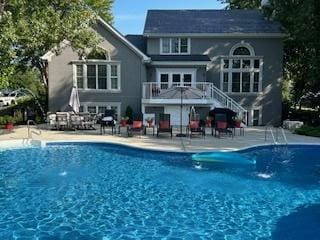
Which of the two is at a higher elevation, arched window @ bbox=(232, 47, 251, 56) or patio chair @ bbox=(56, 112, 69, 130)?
arched window @ bbox=(232, 47, 251, 56)

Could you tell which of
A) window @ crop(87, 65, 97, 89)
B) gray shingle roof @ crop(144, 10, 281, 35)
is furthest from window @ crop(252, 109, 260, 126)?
window @ crop(87, 65, 97, 89)

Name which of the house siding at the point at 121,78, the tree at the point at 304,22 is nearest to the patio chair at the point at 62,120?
the house siding at the point at 121,78

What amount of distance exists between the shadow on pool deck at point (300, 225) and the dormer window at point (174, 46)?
63.9 feet

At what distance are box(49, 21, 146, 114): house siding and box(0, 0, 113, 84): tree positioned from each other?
4.79 ft

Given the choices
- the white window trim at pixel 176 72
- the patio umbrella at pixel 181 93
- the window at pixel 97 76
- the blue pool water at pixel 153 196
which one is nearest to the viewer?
the blue pool water at pixel 153 196

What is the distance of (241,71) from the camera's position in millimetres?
28078

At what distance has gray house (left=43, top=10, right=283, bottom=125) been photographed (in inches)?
1035

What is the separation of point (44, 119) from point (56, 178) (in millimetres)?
15026

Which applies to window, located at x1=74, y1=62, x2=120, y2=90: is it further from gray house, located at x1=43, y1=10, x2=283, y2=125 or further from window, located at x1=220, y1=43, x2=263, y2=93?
window, located at x1=220, y1=43, x2=263, y2=93

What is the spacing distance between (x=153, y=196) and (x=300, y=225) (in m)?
4.19

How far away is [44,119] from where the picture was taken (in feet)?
88.9

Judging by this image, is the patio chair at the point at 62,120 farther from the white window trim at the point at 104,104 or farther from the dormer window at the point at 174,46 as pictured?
the dormer window at the point at 174,46

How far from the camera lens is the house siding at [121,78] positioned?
26438 millimetres

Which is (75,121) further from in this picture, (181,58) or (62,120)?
(181,58)
